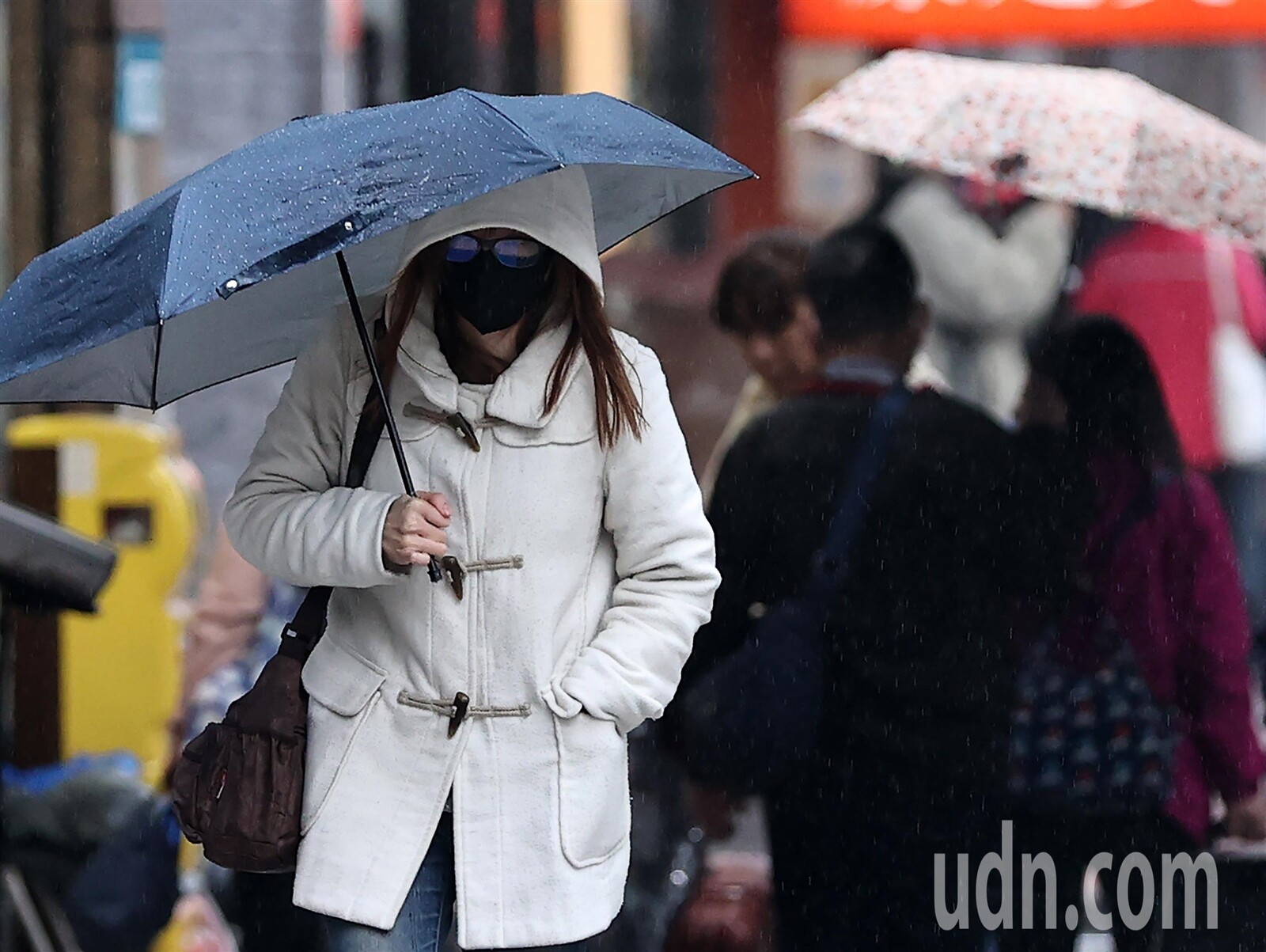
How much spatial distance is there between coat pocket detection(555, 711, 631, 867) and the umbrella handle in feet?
1.02

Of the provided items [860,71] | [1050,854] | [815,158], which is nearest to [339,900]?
[1050,854]

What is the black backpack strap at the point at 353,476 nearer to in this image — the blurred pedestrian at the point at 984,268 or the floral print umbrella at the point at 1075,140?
the floral print umbrella at the point at 1075,140

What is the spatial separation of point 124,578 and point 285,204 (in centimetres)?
301

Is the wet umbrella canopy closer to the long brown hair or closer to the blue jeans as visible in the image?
the long brown hair

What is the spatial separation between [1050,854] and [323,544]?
2.38 meters

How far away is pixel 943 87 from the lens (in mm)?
4711

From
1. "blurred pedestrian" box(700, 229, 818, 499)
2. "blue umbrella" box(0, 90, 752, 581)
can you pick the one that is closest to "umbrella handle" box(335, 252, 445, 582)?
"blue umbrella" box(0, 90, 752, 581)

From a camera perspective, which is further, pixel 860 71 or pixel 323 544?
pixel 860 71

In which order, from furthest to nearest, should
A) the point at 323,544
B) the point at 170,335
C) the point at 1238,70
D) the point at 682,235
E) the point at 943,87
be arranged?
the point at 1238,70
the point at 682,235
the point at 943,87
the point at 170,335
the point at 323,544

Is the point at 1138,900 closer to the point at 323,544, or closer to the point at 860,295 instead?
the point at 860,295

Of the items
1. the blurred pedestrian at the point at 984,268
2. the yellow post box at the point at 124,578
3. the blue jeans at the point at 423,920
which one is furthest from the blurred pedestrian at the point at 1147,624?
the yellow post box at the point at 124,578

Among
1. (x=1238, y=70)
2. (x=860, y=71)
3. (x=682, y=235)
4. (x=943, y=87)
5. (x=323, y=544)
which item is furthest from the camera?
(x=1238, y=70)

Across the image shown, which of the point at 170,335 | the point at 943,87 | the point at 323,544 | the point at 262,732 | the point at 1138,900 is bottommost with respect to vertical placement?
the point at 1138,900

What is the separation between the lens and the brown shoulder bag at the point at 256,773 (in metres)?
3.06
